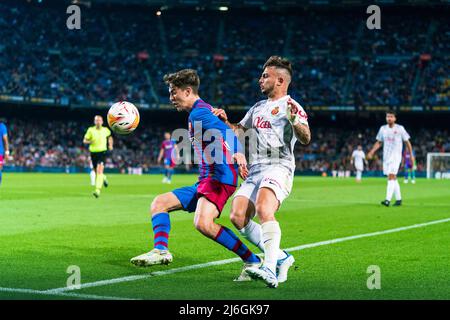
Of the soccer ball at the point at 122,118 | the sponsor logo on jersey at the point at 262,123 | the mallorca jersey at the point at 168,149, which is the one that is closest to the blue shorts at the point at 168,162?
the mallorca jersey at the point at 168,149

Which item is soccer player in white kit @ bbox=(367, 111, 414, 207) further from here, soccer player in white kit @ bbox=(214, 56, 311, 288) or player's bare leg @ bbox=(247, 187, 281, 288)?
player's bare leg @ bbox=(247, 187, 281, 288)

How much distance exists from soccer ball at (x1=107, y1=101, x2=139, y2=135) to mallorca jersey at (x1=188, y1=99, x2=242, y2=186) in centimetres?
160

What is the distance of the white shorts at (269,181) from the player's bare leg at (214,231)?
327 millimetres

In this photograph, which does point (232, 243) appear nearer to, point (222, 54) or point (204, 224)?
point (204, 224)

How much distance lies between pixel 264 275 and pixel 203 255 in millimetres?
2450

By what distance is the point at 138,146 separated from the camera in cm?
5591

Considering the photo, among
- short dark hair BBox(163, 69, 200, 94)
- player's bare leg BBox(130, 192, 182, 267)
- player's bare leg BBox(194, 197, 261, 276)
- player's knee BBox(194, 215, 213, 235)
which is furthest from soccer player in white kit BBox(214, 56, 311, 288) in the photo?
player's bare leg BBox(130, 192, 182, 267)

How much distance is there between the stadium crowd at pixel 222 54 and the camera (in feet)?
175

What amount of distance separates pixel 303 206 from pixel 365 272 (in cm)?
1008

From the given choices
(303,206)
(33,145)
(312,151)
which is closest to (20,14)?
(33,145)

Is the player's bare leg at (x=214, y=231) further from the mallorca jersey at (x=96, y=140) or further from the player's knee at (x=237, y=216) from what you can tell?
the mallorca jersey at (x=96, y=140)
